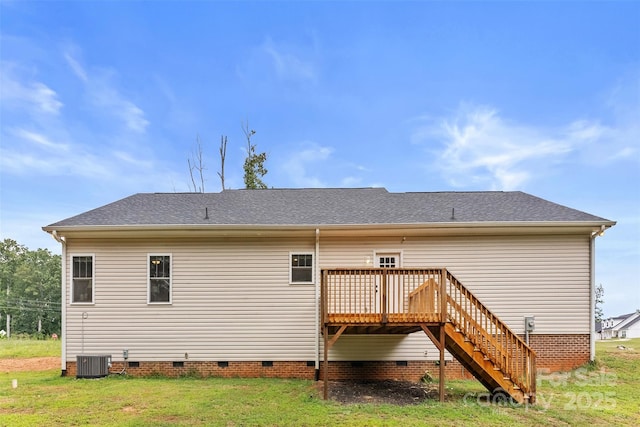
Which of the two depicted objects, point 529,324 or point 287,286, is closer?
point 529,324

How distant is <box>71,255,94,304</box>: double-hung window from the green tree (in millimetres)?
11801

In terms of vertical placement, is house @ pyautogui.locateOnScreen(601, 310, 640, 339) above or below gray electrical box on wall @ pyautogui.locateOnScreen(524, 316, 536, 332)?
below

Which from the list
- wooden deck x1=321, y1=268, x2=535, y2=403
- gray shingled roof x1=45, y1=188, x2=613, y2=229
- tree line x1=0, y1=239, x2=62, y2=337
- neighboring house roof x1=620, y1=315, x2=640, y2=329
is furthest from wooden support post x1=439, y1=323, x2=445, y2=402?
tree line x1=0, y1=239, x2=62, y2=337

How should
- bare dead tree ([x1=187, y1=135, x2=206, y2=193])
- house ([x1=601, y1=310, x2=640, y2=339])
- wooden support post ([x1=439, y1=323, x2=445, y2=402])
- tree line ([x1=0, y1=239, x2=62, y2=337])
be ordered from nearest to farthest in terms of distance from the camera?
wooden support post ([x1=439, y1=323, x2=445, y2=402]) → bare dead tree ([x1=187, y1=135, x2=206, y2=193]) → house ([x1=601, y1=310, x2=640, y2=339]) → tree line ([x1=0, y1=239, x2=62, y2=337])

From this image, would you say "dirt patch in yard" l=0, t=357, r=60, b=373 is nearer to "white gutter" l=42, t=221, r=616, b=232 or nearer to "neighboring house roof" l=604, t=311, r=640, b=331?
"white gutter" l=42, t=221, r=616, b=232

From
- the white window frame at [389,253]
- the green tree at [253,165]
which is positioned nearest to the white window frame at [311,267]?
the white window frame at [389,253]

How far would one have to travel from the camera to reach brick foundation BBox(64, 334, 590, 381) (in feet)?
29.0

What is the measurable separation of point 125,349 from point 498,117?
Result: 63.0ft

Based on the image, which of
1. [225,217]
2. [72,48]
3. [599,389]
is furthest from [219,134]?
[599,389]

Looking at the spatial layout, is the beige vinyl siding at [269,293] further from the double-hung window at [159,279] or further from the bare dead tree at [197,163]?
the bare dead tree at [197,163]

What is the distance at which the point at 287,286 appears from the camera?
904 cm

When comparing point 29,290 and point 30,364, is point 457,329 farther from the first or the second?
point 29,290

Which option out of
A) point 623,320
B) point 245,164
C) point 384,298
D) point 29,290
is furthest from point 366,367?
point 29,290

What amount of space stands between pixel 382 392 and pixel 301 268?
3.35 meters
